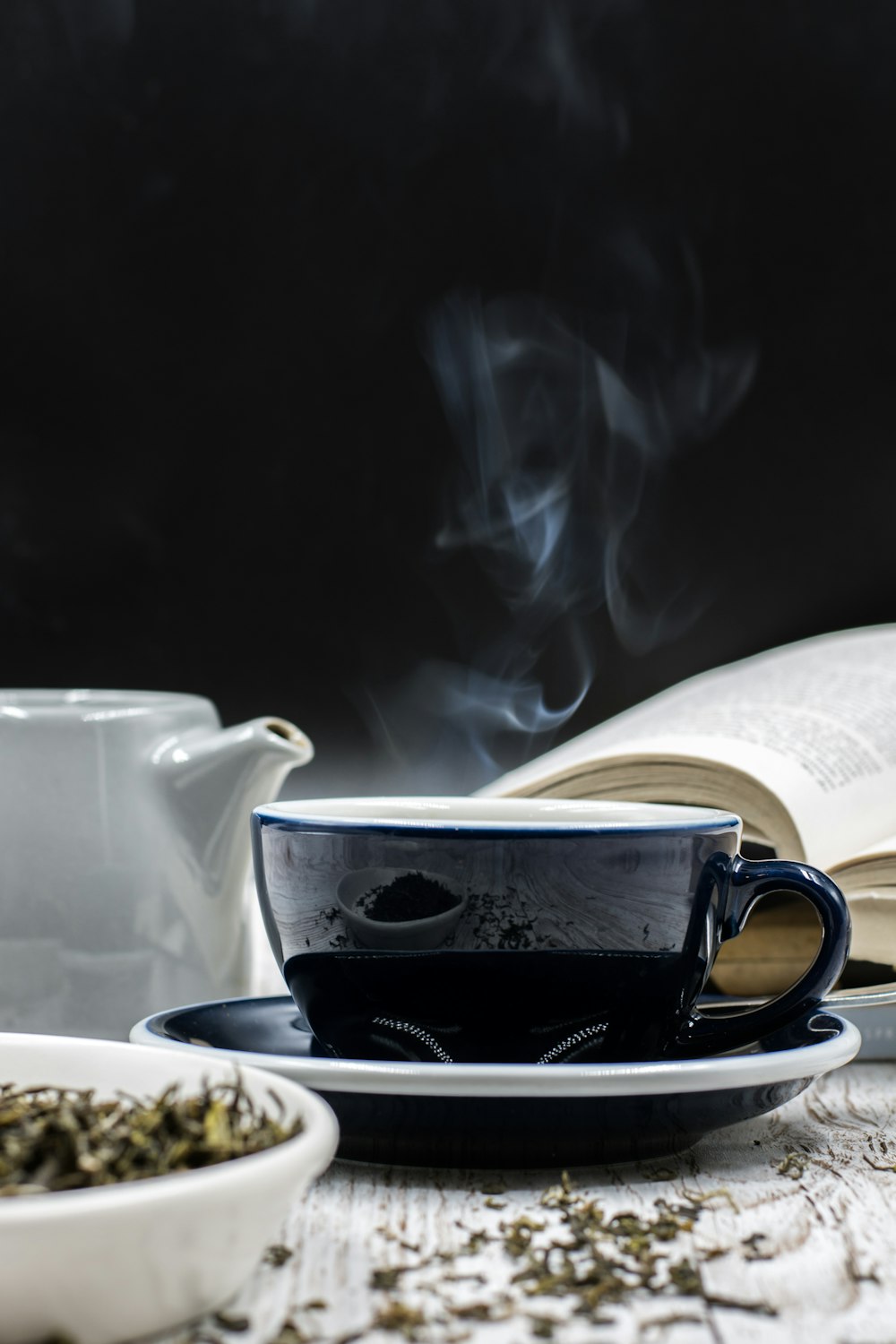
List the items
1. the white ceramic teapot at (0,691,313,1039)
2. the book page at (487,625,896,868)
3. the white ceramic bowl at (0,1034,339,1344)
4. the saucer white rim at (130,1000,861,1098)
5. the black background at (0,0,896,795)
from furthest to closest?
the black background at (0,0,896,795) → the book page at (487,625,896,868) → the white ceramic teapot at (0,691,313,1039) → the saucer white rim at (130,1000,861,1098) → the white ceramic bowl at (0,1034,339,1344)

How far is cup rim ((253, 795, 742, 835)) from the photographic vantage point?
48 centimetres

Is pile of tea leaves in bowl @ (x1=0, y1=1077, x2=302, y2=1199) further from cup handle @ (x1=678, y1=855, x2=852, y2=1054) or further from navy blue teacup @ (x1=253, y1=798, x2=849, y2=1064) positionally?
cup handle @ (x1=678, y1=855, x2=852, y2=1054)

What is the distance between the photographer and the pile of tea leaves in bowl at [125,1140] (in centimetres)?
35

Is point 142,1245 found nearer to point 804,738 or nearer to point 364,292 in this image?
point 804,738

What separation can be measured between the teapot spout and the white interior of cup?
15 cm

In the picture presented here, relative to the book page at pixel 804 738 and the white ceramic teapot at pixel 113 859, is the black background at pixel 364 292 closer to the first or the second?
the book page at pixel 804 738

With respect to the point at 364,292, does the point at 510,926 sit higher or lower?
lower

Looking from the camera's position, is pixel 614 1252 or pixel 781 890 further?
pixel 781 890

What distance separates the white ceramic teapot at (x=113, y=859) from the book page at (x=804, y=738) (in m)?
0.22

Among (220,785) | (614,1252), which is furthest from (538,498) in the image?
(614,1252)

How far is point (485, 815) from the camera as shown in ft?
1.99

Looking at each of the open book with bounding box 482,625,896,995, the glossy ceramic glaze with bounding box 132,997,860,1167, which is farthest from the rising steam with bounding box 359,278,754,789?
the glossy ceramic glaze with bounding box 132,997,860,1167

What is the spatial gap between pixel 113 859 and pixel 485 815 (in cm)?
20

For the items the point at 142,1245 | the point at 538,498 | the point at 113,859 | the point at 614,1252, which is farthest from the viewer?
the point at 538,498
